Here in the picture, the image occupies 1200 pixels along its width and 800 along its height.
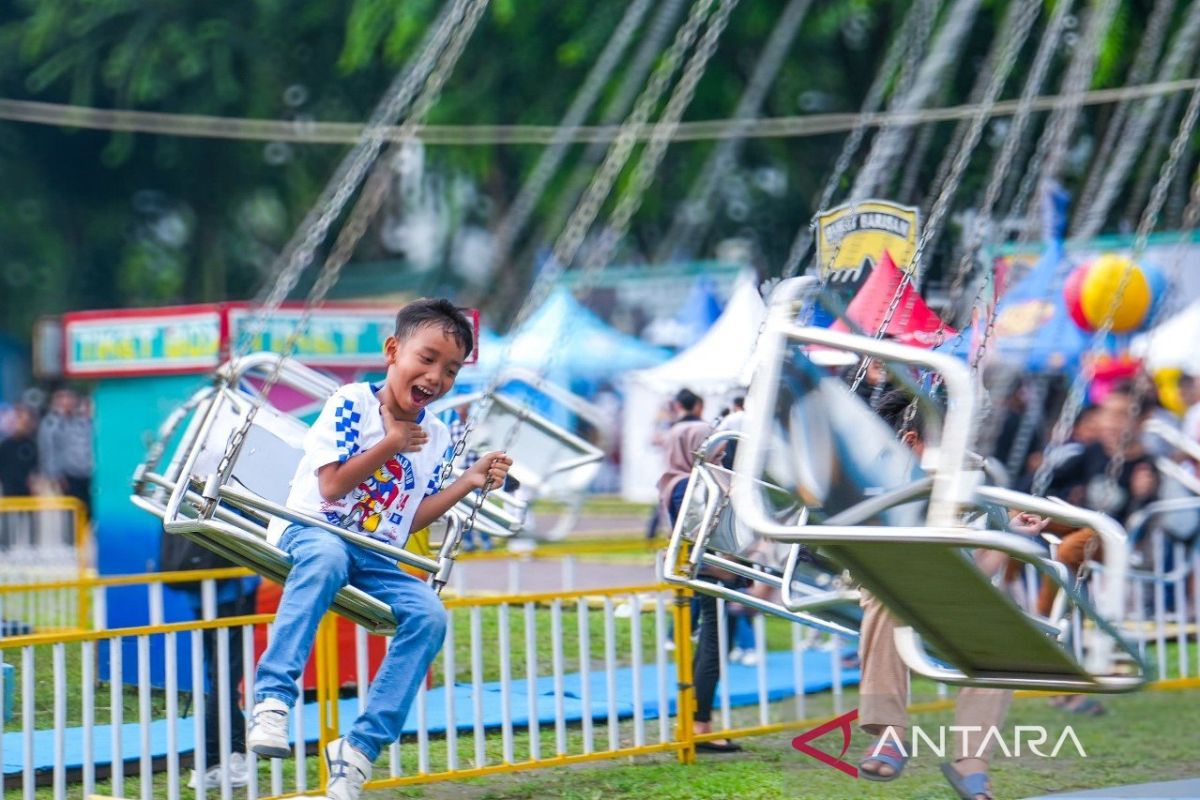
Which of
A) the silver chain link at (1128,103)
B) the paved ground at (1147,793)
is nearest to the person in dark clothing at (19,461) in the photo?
the silver chain link at (1128,103)

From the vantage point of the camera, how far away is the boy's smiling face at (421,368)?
17.6 ft

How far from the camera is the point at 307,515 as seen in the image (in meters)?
5.37

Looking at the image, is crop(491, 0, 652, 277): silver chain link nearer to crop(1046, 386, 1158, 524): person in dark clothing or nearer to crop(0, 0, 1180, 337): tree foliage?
crop(0, 0, 1180, 337): tree foliage

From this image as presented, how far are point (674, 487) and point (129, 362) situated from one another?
4.06 m

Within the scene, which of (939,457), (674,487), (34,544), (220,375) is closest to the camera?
(939,457)

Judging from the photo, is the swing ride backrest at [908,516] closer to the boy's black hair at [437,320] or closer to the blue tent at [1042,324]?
the boy's black hair at [437,320]

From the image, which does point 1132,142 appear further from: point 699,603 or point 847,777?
point 847,777

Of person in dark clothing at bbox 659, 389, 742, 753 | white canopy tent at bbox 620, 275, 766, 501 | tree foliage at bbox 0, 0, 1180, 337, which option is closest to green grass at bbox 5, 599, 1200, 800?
person in dark clothing at bbox 659, 389, 742, 753

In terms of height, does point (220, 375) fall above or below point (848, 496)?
above

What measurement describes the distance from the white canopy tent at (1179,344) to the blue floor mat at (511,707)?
20.1 ft

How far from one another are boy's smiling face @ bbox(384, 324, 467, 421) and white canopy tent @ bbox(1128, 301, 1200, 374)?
38.5ft

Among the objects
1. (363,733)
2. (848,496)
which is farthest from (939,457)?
(363,733)

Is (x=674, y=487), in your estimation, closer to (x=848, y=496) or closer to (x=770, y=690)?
(x=770, y=690)

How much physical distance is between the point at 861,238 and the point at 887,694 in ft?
6.49
